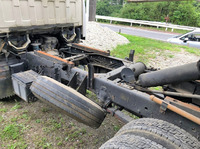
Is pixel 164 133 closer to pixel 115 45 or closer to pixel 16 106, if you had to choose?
pixel 16 106

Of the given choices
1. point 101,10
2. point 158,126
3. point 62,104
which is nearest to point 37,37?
point 62,104

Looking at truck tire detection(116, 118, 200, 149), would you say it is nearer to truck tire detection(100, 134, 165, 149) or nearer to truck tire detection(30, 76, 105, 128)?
truck tire detection(100, 134, 165, 149)

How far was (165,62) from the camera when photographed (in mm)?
8148

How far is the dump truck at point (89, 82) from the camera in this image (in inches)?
81.6


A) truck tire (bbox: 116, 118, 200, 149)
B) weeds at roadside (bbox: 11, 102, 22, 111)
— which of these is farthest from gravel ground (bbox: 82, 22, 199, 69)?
truck tire (bbox: 116, 118, 200, 149)

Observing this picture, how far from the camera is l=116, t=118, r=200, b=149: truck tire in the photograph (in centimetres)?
188

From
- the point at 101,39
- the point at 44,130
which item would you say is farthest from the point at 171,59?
the point at 44,130

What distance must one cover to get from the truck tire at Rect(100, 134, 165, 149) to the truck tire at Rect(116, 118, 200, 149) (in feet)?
0.25

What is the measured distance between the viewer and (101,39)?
1130 cm

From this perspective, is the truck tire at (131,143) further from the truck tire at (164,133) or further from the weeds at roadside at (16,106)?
the weeds at roadside at (16,106)

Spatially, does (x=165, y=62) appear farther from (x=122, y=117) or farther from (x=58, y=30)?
(x=122, y=117)

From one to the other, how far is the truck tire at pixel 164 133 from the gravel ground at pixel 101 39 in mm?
8011

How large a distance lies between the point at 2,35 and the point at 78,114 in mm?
2601

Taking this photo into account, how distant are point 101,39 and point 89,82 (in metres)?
8.48
